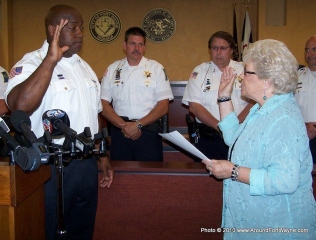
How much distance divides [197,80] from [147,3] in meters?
3.95

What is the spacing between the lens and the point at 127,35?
11.5 ft

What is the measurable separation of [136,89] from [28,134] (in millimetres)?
2372

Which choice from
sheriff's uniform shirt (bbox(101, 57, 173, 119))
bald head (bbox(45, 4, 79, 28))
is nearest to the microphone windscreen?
bald head (bbox(45, 4, 79, 28))

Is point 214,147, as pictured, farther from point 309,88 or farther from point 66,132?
point 66,132

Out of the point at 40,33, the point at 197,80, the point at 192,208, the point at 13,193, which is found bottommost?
the point at 192,208

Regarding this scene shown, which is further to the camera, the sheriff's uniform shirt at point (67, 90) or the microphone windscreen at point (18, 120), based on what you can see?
the sheriff's uniform shirt at point (67, 90)

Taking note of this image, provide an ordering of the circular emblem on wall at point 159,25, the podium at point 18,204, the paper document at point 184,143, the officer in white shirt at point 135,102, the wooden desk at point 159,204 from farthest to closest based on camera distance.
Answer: the circular emblem on wall at point 159,25, the officer in white shirt at point 135,102, the wooden desk at point 159,204, the paper document at point 184,143, the podium at point 18,204

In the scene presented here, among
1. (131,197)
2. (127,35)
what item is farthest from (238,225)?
(127,35)

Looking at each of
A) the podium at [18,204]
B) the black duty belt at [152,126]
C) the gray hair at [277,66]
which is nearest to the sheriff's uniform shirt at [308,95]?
the black duty belt at [152,126]

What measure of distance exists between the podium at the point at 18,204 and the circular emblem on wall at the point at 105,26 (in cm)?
577

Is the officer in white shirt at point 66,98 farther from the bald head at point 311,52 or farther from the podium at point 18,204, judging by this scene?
the bald head at point 311,52

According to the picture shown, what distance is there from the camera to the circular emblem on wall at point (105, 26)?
22.2 ft

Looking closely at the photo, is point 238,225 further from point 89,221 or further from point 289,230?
point 89,221

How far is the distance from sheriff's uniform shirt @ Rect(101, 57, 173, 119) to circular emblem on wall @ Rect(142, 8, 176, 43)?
3.36 m
